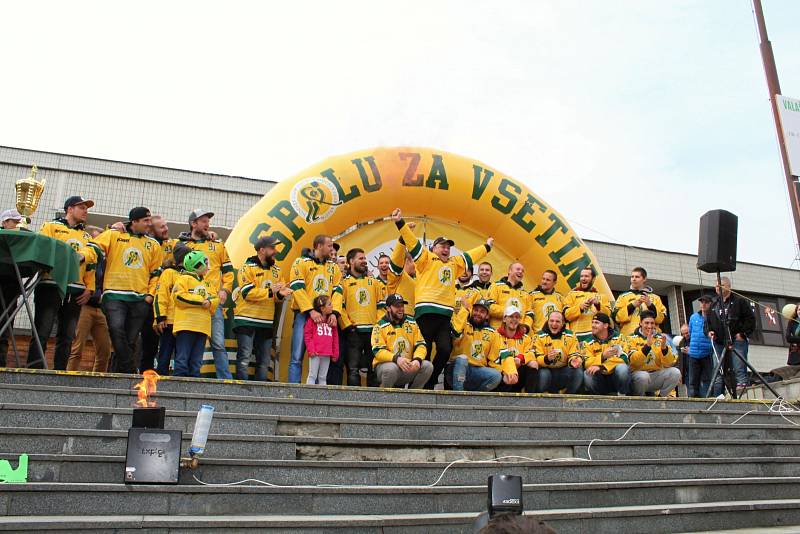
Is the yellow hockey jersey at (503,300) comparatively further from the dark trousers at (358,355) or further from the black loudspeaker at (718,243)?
the black loudspeaker at (718,243)

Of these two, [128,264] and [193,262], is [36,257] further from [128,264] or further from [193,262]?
[193,262]

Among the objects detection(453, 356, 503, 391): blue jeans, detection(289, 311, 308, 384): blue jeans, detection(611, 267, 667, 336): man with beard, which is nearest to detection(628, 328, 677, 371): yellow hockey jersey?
detection(611, 267, 667, 336): man with beard

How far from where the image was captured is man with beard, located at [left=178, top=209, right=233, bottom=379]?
8.38 meters

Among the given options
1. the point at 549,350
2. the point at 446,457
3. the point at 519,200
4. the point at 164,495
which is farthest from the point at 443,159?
the point at 164,495

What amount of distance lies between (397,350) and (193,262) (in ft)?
7.59

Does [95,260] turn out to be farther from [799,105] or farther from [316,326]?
[799,105]

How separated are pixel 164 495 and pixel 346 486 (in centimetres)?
124

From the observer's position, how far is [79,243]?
7.75 m

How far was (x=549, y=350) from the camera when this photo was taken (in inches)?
361

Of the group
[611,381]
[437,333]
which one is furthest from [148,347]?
[611,381]

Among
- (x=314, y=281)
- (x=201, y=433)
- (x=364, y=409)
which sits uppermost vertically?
(x=314, y=281)

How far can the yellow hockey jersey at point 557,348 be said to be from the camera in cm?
919

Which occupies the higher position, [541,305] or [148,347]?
[541,305]

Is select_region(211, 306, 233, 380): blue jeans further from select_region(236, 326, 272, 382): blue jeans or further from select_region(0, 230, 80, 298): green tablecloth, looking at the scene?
select_region(0, 230, 80, 298): green tablecloth
